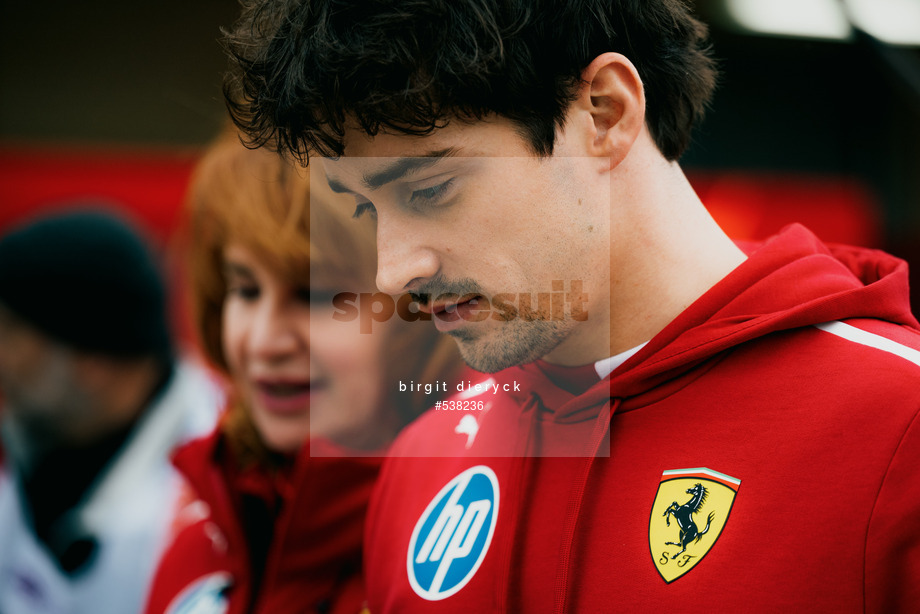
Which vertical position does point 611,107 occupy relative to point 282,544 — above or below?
above

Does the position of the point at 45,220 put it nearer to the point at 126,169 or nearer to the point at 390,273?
the point at 126,169

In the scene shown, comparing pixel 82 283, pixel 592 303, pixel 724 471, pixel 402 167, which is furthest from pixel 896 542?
pixel 82 283

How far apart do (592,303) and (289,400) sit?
0.92 m

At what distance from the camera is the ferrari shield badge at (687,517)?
2.50 feet

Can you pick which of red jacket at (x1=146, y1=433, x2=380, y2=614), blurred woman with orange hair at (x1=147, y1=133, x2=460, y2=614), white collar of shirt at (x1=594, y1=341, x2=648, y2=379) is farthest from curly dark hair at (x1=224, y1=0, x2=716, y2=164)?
red jacket at (x1=146, y1=433, x2=380, y2=614)

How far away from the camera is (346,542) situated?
4.80 feet

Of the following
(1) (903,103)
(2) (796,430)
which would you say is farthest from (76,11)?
(1) (903,103)

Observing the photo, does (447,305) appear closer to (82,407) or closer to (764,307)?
(764,307)

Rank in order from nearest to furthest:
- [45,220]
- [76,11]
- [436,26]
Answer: [436,26], [45,220], [76,11]

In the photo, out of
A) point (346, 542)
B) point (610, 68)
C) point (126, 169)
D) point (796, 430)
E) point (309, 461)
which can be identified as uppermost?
point (126, 169)

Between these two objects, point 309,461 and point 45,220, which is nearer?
point 309,461

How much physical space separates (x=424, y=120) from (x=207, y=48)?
14.5ft

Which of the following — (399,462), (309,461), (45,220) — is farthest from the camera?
(45,220)

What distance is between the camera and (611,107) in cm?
91
